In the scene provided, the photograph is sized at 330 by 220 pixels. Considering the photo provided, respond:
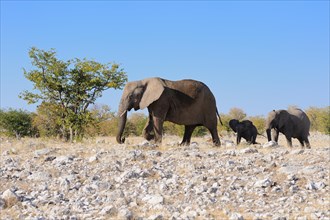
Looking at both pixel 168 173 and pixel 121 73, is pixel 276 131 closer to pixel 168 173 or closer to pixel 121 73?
pixel 121 73

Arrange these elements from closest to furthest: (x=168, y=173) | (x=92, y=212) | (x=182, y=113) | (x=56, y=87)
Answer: (x=92, y=212), (x=168, y=173), (x=182, y=113), (x=56, y=87)

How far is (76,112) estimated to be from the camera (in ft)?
87.1

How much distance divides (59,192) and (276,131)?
1534 cm

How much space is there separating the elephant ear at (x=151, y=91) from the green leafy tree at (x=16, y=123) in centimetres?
2788

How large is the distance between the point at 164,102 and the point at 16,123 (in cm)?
2929

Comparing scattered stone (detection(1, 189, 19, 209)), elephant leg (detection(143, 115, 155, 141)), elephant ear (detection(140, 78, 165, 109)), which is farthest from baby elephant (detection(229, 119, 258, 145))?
scattered stone (detection(1, 189, 19, 209))

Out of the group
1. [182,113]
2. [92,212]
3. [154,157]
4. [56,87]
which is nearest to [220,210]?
[92,212]

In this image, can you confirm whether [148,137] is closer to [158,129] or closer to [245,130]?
[158,129]

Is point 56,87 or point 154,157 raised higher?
point 56,87

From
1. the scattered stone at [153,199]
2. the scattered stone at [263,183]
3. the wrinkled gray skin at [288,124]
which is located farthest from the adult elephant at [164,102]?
the scattered stone at [153,199]

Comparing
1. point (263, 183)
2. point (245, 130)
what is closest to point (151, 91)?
point (263, 183)

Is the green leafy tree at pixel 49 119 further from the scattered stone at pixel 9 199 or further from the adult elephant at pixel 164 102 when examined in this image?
the scattered stone at pixel 9 199

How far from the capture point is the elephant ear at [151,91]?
1501 centimetres

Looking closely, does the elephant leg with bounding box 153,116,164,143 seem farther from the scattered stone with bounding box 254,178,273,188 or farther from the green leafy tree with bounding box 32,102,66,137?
the green leafy tree with bounding box 32,102,66,137
